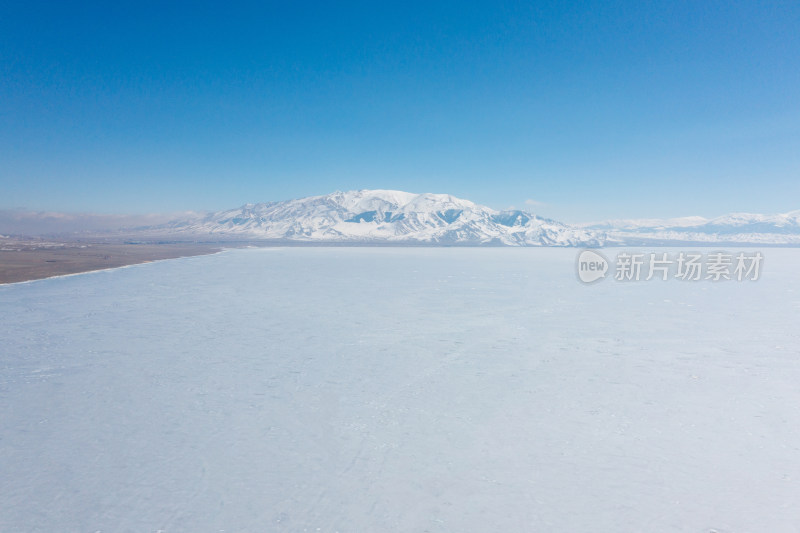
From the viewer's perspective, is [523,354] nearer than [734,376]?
No

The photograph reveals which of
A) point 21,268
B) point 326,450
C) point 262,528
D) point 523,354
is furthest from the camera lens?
point 21,268

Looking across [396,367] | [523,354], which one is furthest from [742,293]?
[396,367]

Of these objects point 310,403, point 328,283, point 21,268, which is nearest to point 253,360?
point 310,403

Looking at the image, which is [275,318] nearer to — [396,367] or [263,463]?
[396,367]

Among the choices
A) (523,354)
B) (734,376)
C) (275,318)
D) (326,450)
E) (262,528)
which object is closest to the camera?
(262,528)

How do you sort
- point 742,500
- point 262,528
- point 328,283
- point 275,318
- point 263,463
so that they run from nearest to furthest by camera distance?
point 262,528
point 742,500
point 263,463
point 275,318
point 328,283

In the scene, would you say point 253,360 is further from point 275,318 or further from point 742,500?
point 742,500
